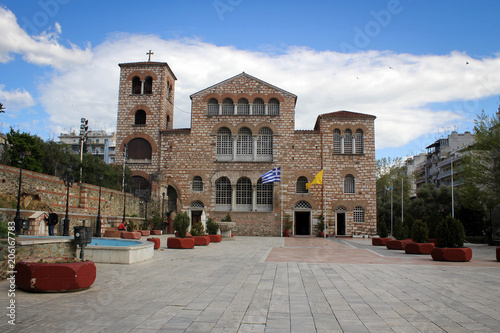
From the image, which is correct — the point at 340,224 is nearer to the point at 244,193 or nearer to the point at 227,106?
the point at 244,193

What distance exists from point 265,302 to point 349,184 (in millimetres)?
31038

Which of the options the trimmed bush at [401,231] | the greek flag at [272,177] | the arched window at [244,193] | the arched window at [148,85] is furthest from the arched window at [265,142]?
the trimmed bush at [401,231]

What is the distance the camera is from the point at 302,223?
38062 millimetres

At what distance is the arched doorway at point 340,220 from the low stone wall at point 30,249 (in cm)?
2861

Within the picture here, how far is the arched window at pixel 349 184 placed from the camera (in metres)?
36.9

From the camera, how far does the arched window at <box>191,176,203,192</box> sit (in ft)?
124

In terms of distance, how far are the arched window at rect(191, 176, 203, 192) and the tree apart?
879 inches

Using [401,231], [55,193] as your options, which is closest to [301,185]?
[401,231]

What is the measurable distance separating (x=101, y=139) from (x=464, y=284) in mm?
87757

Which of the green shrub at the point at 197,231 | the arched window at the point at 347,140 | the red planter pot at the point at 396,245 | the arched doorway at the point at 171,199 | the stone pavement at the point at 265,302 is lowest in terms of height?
the red planter pot at the point at 396,245

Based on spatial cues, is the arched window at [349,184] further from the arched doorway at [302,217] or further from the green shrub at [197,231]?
the green shrub at [197,231]

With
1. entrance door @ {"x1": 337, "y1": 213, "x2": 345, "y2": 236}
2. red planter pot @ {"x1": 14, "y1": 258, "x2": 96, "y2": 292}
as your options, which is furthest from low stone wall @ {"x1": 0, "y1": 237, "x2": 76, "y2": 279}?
entrance door @ {"x1": 337, "y1": 213, "x2": 345, "y2": 236}

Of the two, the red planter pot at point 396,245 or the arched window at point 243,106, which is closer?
the red planter pot at point 396,245

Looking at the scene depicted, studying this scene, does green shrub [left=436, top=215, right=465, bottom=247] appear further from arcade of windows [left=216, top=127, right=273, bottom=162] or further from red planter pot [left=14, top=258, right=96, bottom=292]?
arcade of windows [left=216, top=127, right=273, bottom=162]
